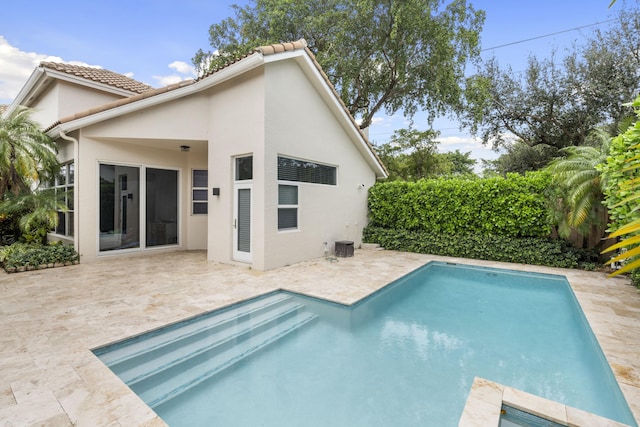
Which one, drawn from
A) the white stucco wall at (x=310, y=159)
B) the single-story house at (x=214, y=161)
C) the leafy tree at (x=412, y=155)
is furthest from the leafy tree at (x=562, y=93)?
the single-story house at (x=214, y=161)

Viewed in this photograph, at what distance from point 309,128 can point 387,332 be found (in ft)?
25.6

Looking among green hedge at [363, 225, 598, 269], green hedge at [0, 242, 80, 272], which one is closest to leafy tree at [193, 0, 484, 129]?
green hedge at [363, 225, 598, 269]

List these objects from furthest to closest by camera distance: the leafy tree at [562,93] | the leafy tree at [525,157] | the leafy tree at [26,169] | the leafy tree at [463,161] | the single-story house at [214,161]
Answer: the leafy tree at [463,161] → the leafy tree at [525,157] → the leafy tree at [562,93] → the leafy tree at [26,169] → the single-story house at [214,161]

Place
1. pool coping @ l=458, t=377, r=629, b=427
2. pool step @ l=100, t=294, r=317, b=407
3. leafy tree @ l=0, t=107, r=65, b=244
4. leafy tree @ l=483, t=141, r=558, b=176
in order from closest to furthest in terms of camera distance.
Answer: pool coping @ l=458, t=377, r=629, b=427
pool step @ l=100, t=294, r=317, b=407
leafy tree @ l=0, t=107, r=65, b=244
leafy tree @ l=483, t=141, r=558, b=176

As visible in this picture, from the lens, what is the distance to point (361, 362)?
5.22 meters

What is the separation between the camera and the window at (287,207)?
35.5 feet

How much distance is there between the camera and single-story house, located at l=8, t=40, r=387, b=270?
398 inches

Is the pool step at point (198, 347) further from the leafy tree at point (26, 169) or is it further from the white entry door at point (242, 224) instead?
the leafy tree at point (26, 169)

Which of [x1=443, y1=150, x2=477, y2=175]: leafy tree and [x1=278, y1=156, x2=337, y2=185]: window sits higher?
[x1=443, y1=150, x2=477, y2=175]: leafy tree

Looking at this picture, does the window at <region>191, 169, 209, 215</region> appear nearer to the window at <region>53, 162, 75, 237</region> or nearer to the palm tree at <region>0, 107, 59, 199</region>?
the window at <region>53, 162, 75, 237</region>

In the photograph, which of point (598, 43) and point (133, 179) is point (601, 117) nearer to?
point (598, 43)

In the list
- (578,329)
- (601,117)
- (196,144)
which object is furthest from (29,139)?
(601,117)

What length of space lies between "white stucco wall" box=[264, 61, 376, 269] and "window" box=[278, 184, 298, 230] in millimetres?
212

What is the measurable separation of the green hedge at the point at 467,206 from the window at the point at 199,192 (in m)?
7.41
